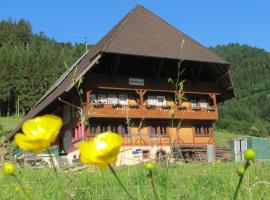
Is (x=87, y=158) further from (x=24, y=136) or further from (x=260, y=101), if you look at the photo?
(x=260, y=101)

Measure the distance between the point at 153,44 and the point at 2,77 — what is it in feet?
159

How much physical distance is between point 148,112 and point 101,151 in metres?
28.1

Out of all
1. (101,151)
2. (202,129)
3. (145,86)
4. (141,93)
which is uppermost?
(145,86)

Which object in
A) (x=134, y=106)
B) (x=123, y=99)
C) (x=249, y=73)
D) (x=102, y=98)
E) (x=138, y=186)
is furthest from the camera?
(x=249, y=73)

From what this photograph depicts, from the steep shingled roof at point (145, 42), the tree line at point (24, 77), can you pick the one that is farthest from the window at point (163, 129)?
the tree line at point (24, 77)

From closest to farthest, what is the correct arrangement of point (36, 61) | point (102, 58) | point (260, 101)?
1. point (102, 58)
2. point (36, 61)
3. point (260, 101)

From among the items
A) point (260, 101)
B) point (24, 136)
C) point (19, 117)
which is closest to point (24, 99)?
point (19, 117)

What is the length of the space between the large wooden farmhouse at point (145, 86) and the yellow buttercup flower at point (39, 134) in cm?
2476

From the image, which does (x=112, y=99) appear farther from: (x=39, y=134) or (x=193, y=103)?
(x=39, y=134)

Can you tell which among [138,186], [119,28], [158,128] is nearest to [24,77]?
[119,28]

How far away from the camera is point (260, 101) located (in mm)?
88500

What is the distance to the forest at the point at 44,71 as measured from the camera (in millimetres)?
70688

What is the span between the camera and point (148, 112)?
29.2 m

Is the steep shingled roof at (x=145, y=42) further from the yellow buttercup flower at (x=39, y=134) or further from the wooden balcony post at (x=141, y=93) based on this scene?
the yellow buttercup flower at (x=39, y=134)
